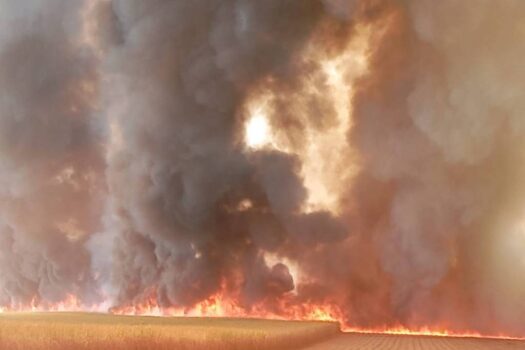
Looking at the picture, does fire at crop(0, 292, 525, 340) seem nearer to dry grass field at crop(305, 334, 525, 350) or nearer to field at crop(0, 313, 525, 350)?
dry grass field at crop(305, 334, 525, 350)

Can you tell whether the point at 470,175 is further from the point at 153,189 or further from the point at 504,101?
the point at 153,189

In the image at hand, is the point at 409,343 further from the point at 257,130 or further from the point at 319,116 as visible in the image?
the point at 257,130

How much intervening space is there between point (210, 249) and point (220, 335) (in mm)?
16174

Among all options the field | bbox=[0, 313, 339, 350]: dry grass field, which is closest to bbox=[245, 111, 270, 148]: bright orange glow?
the field

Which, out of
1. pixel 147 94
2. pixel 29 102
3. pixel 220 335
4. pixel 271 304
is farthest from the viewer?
pixel 29 102

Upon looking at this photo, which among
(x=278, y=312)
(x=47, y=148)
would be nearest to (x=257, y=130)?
(x=278, y=312)

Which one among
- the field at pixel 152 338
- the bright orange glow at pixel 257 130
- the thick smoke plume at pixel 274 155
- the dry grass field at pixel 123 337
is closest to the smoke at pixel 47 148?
the thick smoke plume at pixel 274 155

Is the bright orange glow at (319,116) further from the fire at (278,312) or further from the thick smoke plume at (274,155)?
the fire at (278,312)

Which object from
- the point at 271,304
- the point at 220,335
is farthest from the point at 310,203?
the point at 220,335

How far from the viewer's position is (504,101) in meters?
30.8

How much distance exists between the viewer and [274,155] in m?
36.7

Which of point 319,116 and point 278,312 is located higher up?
point 319,116

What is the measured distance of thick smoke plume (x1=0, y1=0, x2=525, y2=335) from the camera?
104 feet

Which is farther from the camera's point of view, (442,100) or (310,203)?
(310,203)
